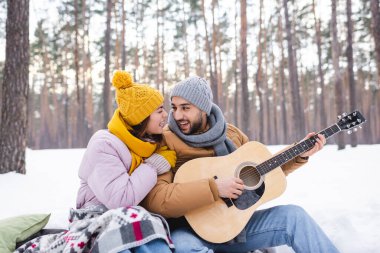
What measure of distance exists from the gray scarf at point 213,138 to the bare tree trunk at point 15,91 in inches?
157

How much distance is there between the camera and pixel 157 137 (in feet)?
8.32

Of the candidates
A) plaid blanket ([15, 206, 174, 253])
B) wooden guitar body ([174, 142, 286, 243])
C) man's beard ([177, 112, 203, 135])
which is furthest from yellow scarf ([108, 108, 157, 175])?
man's beard ([177, 112, 203, 135])

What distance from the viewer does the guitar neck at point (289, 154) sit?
249cm

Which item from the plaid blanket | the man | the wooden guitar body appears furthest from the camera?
the wooden guitar body

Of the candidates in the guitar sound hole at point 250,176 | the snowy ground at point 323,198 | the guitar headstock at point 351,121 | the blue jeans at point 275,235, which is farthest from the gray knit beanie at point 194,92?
the snowy ground at point 323,198

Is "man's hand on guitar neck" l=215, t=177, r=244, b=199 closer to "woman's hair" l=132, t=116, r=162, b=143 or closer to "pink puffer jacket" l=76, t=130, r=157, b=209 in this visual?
"pink puffer jacket" l=76, t=130, r=157, b=209

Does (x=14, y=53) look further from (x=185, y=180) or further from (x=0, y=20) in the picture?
(x=0, y=20)

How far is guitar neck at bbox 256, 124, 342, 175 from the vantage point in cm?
249

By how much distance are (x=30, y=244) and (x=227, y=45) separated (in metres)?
25.7

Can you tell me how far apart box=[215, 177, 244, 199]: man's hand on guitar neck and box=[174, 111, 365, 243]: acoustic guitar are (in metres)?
0.09

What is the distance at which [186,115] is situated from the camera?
8.84ft

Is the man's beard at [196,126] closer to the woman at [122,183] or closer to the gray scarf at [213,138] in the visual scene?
the gray scarf at [213,138]

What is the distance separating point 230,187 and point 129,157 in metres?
0.68

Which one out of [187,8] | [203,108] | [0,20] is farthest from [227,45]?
[203,108]
